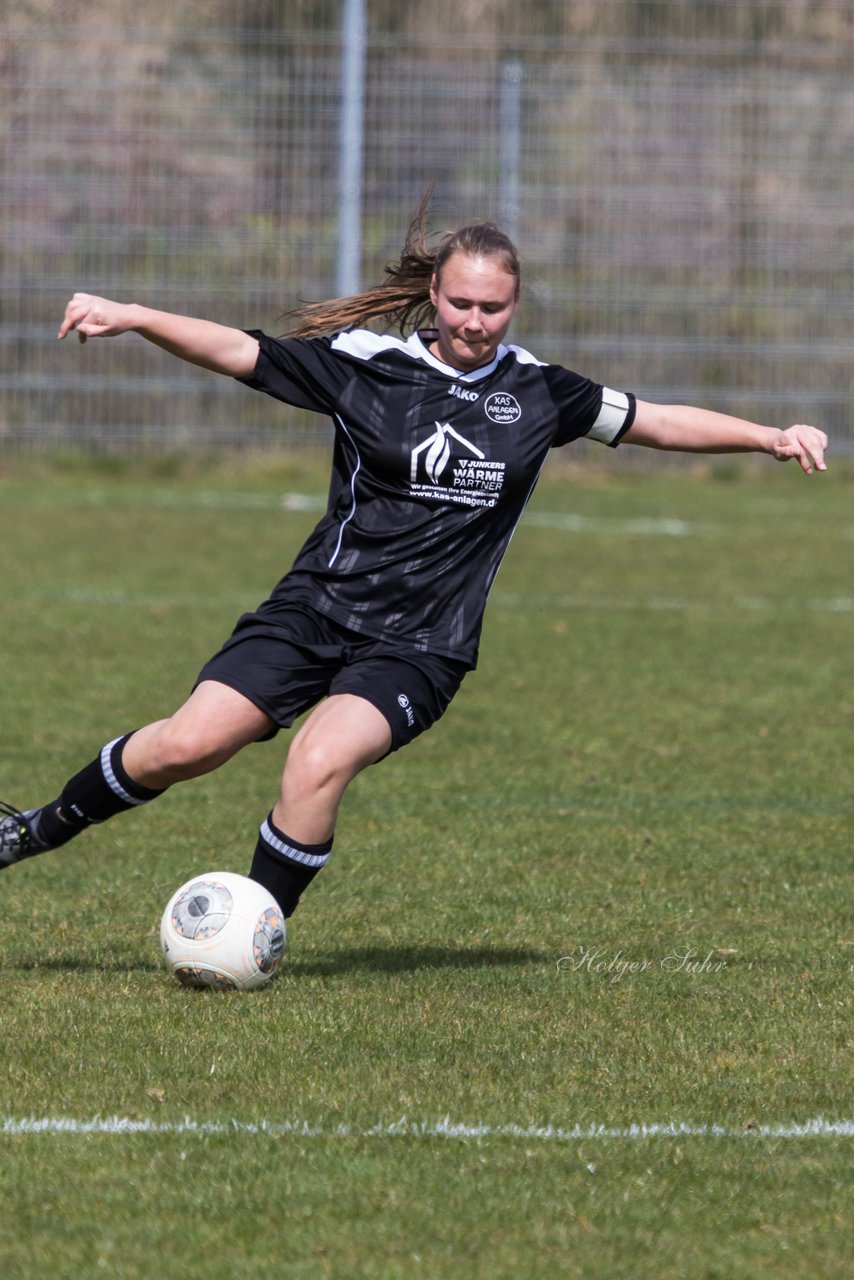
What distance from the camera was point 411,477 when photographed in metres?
5.16

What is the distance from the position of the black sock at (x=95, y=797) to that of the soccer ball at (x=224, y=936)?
317 millimetres

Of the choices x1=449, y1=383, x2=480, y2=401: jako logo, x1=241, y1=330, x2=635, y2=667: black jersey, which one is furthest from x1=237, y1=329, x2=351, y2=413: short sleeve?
x1=449, y1=383, x2=480, y2=401: jako logo

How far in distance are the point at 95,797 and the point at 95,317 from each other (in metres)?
1.18

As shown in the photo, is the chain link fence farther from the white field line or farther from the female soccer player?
the white field line

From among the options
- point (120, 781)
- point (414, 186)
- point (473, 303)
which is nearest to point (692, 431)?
point (473, 303)

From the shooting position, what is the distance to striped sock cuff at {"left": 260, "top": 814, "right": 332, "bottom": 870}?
5006 millimetres

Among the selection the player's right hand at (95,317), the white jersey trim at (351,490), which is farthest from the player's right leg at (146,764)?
the player's right hand at (95,317)

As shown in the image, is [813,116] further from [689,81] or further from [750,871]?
[750,871]

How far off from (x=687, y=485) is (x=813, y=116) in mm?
3600

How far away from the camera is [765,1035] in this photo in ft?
15.0

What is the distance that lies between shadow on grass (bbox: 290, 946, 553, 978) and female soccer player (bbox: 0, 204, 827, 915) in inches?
7.9

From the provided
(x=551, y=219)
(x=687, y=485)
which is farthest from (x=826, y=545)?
(x=551, y=219)

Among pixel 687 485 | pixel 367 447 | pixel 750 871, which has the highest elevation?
pixel 367 447

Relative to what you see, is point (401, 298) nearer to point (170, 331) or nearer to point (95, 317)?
point (170, 331)
